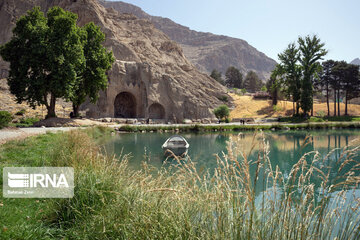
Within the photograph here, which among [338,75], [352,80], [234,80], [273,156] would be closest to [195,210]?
[273,156]

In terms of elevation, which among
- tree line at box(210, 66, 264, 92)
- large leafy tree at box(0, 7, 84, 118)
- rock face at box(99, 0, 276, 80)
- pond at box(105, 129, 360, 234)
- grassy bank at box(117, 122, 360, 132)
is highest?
rock face at box(99, 0, 276, 80)

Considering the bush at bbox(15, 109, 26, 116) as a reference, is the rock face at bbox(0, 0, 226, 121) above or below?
above

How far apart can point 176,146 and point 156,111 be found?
34894mm

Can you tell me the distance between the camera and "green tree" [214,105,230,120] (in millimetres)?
46750

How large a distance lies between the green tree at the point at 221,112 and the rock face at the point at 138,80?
2131 millimetres

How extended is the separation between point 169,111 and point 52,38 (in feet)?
92.5

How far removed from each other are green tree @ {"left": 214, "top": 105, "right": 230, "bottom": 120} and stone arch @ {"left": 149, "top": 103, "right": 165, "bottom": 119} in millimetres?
10944

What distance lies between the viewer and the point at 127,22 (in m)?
62.1

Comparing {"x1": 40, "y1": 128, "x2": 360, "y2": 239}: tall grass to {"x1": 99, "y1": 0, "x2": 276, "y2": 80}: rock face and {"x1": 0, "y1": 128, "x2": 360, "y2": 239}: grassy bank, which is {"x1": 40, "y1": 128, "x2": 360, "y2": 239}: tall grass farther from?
{"x1": 99, "y1": 0, "x2": 276, "y2": 80}: rock face

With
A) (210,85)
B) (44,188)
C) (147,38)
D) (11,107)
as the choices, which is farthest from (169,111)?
(44,188)

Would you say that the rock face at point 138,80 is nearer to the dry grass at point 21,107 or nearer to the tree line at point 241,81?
the dry grass at point 21,107

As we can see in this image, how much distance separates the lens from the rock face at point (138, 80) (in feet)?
151

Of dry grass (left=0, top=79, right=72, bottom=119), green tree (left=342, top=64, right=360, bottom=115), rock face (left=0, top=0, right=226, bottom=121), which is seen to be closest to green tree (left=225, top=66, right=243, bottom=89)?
rock face (left=0, top=0, right=226, bottom=121)

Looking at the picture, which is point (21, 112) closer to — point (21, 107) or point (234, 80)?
point (21, 107)
